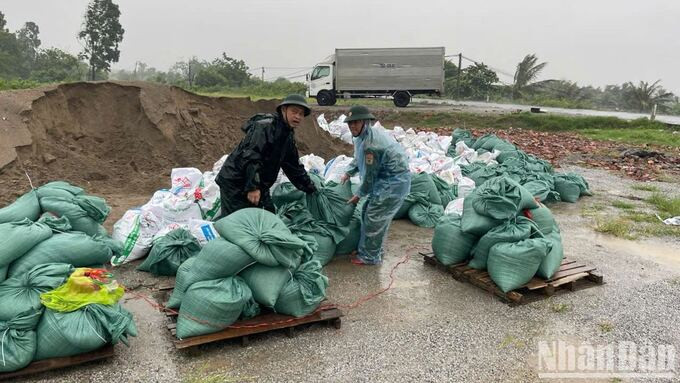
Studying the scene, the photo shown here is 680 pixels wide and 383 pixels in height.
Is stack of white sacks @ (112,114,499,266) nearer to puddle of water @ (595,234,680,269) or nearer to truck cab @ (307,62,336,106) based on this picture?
puddle of water @ (595,234,680,269)

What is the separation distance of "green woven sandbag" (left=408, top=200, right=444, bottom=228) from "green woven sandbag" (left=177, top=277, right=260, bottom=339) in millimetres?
3311

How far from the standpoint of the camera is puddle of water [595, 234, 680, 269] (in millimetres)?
5039

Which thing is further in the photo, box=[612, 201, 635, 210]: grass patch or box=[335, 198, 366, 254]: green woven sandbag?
box=[612, 201, 635, 210]: grass patch

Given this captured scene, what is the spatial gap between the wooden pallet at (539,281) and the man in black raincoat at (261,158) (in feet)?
5.73

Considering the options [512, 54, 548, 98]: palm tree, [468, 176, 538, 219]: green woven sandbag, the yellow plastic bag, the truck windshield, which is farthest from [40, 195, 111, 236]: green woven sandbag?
[512, 54, 548, 98]: palm tree

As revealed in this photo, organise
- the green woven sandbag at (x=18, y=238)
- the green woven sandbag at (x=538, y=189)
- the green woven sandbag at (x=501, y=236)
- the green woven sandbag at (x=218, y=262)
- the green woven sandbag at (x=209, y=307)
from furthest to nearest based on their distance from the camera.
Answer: the green woven sandbag at (x=538, y=189)
the green woven sandbag at (x=501, y=236)
the green woven sandbag at (x=218, y=262)
the green woven sandbag at (x=209, y=307)
the green woven sandbag at (x=18, y=238)

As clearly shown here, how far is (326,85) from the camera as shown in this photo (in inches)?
819

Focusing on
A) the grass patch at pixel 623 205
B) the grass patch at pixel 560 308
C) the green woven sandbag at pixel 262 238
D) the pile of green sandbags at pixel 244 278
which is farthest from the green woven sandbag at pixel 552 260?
the grass patch at pixel 623 205

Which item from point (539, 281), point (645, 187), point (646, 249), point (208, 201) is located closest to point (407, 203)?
point (539, 281)

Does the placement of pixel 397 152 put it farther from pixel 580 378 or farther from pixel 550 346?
pixel 580 378

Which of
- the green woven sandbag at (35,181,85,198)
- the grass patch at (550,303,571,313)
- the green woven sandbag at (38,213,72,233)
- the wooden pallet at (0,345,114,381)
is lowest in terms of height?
the grass patch at (550,303,571,313)

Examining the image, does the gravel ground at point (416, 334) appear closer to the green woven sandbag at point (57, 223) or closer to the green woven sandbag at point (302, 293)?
the green woven sandbag at point (302, 293)

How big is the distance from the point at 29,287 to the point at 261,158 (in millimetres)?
1837

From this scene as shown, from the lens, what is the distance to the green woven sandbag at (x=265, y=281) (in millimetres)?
3164
